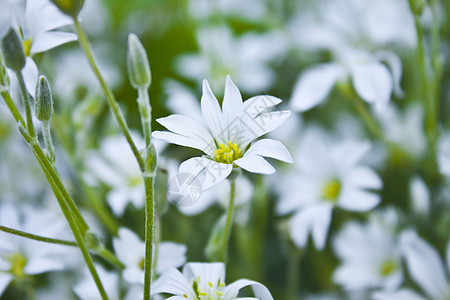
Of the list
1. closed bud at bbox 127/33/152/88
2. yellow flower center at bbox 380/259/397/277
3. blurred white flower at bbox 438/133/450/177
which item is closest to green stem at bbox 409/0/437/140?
blurred white flower at bbox 438/133/450/177

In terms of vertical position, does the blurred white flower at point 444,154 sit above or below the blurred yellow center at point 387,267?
above

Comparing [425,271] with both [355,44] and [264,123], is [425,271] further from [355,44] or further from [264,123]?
[355,44]

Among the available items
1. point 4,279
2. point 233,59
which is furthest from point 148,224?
point 233,59

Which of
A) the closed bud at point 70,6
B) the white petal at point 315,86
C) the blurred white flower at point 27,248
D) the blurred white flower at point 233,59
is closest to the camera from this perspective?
the closed bud at point 70,6

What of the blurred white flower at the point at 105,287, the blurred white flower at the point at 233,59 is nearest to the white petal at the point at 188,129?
the blurred white flower at the point at 105,287

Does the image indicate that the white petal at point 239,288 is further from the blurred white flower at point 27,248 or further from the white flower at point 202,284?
the blurred white flower at point 27,248

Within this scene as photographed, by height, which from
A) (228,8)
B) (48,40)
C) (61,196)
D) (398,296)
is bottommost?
(398,296)
